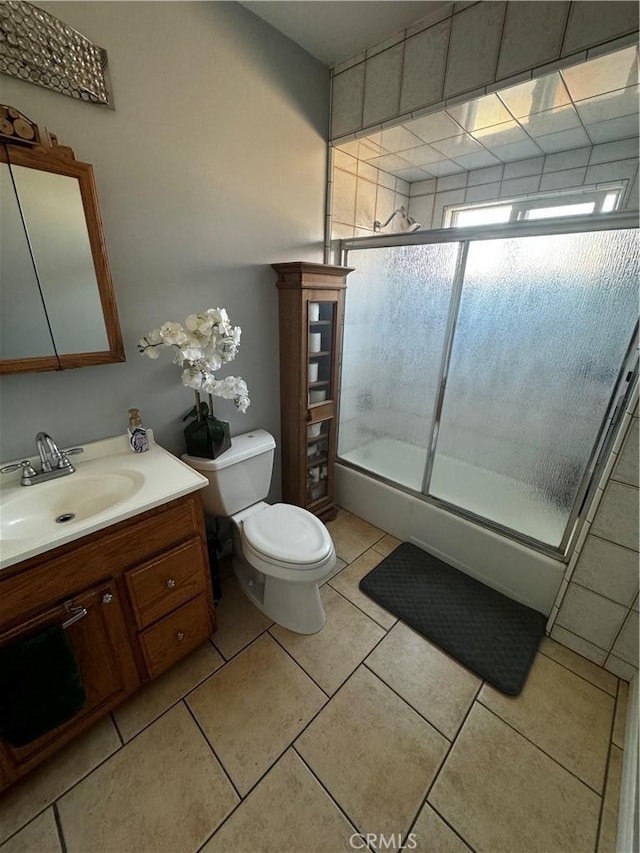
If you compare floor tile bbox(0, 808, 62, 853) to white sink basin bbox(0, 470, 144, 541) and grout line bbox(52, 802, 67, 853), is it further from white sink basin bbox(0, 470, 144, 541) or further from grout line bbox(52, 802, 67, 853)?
white sink basin bbox(0, 470, 144, 541)

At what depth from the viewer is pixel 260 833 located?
3.04 ft

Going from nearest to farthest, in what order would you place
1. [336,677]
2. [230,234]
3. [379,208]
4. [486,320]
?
[336,677] → [230,234] → [486,320] → [379,208]

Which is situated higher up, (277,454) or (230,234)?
(230,234)

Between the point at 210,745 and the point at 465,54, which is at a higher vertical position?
the point at 465,54

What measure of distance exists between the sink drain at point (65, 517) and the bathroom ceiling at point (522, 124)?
81.4 inches

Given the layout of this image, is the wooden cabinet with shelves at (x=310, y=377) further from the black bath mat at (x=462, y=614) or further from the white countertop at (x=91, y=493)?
the white countertop at (x=91, y=493)

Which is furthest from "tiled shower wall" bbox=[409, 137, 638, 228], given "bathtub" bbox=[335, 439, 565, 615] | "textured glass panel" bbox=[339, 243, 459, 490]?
"bathtub" bbox=[335, 439, 565, 615]

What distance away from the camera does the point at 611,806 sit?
99cm

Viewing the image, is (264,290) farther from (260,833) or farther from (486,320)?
(260,833)

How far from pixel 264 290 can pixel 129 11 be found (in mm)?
937

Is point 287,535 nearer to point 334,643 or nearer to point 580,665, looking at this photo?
point 334,643

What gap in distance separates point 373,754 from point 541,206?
2984 mm

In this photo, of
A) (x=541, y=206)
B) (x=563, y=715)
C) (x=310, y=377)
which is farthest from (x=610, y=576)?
(x=541, y=206)

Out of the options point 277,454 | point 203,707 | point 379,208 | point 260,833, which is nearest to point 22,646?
point 203,707
